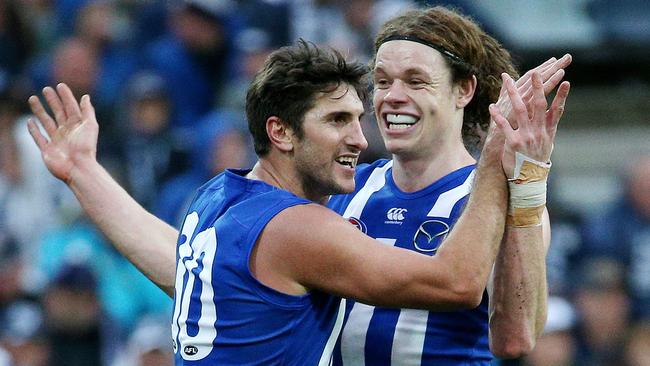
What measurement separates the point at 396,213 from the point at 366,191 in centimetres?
25

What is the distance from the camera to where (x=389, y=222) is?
15.6 ft

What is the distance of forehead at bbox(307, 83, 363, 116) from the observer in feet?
14.3

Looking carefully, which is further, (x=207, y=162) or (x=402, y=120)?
(x=207, y=162)

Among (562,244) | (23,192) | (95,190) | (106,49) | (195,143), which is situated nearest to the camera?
(95,190)

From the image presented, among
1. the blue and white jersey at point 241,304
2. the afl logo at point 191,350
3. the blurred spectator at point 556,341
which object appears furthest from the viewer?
the blurred spectator at point 556,341

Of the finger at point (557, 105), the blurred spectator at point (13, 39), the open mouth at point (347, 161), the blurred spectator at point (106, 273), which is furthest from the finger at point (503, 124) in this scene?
the blurred spectator at point (13, 39)

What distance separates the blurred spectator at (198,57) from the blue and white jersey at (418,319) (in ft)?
17.3

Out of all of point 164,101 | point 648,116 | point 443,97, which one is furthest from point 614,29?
point 443,97

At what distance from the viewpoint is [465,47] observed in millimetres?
4734

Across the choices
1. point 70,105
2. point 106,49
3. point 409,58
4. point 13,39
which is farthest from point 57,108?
point 13,39

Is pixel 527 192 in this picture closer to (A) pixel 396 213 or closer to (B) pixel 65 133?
(A) pixel 396 213

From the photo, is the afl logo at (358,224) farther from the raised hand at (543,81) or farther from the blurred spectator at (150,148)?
the blurred spectator at (150,148)

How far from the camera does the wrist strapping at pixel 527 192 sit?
4262 millimetres

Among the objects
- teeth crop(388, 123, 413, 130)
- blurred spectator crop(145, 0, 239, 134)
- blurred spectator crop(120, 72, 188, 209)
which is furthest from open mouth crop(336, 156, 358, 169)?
blurred spectator crop(145, 0, 239, 134)
